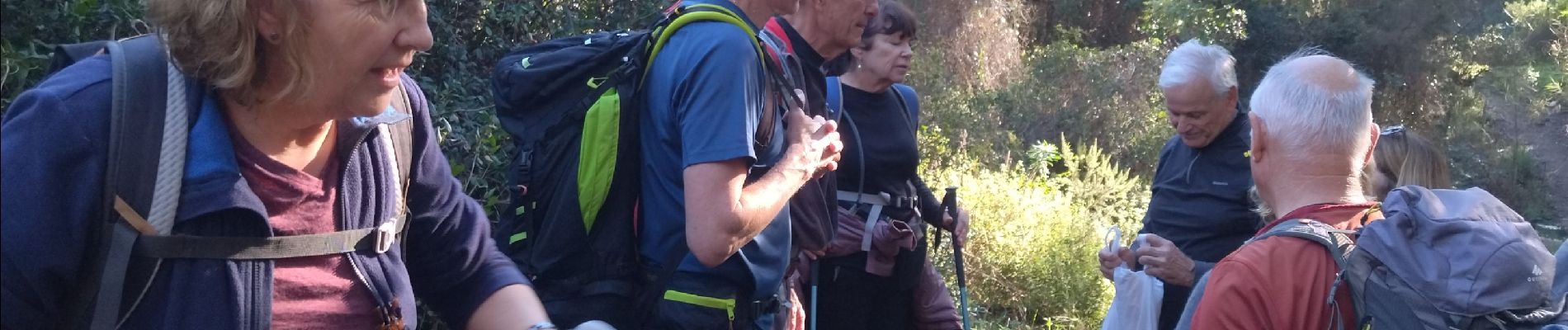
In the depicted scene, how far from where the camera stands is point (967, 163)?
8.30 meters

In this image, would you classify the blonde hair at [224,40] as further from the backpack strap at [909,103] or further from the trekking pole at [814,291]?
the backpack strap at [909,103]

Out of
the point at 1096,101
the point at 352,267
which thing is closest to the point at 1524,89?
the point at 1096,101

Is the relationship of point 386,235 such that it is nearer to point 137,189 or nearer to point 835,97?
point 137,189

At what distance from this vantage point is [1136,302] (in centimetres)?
305

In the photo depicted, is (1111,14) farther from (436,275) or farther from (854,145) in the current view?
(436,275)

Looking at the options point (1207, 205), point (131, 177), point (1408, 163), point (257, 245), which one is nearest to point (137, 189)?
point (131, 177)

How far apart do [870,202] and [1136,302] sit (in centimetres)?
101

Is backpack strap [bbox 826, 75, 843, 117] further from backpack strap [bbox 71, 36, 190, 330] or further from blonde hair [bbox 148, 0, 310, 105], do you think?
backpack strap [bbox 71, 36, 190, 330]

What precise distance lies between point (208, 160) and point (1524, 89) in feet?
34.1

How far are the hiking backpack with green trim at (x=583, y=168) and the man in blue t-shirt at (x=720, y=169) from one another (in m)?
0.04

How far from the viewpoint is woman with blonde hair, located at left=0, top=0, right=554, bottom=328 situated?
1.28 metres

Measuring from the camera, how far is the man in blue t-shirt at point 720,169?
2.06 meters

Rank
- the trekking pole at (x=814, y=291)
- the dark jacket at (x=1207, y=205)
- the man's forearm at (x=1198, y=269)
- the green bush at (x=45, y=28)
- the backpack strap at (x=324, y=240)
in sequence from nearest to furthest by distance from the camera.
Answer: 1. the backpack strap at (x=324, y=240)
2. the green bush at (x=45, y=28)
3. the man's forearm at (x=1198, y=269)
4. the dark jacket at (x=1207, y=205)
5. the trekking pole at (x=814, y=291)

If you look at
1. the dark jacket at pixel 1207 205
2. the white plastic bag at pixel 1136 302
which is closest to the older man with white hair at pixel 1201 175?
the dark jacket at pixel 1207 205
